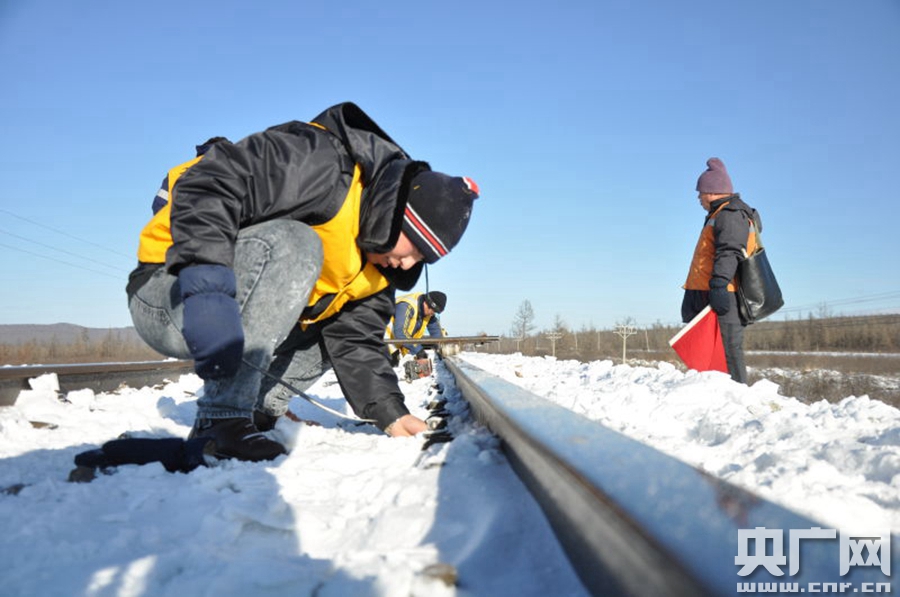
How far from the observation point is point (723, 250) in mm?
4812

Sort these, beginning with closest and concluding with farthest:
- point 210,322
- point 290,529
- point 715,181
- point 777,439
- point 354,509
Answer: point 290,529
point 354,509
point 210,322
point 777,439
point 715,181

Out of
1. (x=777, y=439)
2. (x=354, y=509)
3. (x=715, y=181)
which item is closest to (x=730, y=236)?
(x=715, y=181)

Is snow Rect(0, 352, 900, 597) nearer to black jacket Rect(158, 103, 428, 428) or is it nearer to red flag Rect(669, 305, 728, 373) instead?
black jacket Rect(158, 103, 428, 428)

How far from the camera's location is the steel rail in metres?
0.63

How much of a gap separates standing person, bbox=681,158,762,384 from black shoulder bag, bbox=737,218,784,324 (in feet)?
0.20

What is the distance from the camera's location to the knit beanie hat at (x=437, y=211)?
2295 millimetres

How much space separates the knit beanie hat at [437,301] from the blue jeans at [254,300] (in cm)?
762

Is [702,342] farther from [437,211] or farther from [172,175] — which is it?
[172,175]

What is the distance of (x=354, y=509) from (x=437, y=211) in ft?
4.05

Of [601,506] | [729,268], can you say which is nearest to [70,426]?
[601,506]

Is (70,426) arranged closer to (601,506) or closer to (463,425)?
(463,425)

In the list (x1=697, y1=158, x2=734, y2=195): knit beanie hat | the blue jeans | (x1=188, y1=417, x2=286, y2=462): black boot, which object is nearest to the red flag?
(x1=697, y1=158, x2=734, y2=195): knit beanie hat

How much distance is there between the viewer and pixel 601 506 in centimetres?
89

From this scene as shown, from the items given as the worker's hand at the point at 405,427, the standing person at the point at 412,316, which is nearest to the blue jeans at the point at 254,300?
the worker's hand at the point at 405,427
